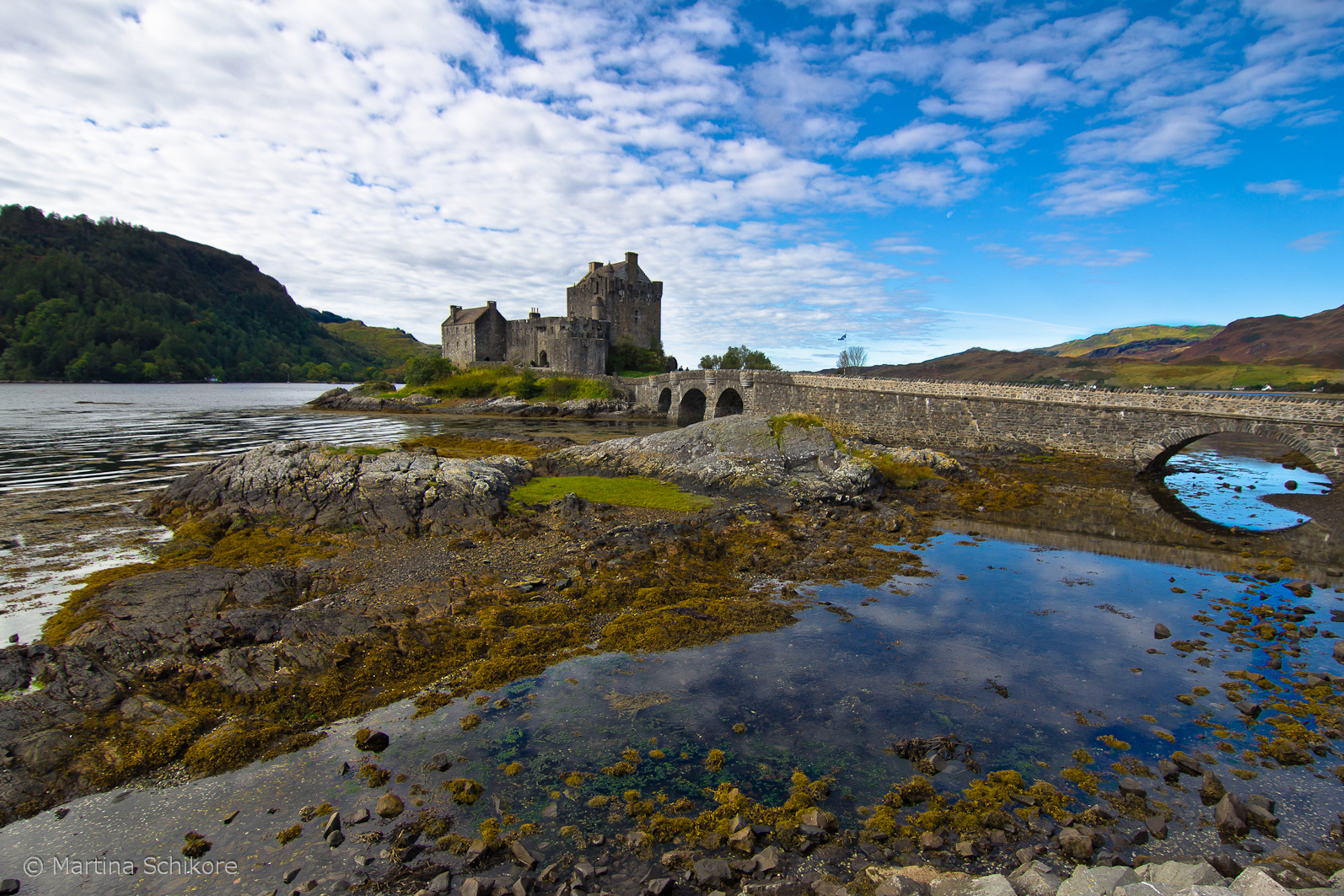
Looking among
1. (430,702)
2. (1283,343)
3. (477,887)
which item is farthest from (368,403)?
(1283,343)

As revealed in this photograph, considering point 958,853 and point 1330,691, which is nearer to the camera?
point 958,853

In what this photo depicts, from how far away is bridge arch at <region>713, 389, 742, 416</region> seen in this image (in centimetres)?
4697

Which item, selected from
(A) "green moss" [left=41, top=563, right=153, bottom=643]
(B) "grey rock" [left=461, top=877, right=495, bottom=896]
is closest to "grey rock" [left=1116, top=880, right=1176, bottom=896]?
(B) "grey rock" [left=461, top=877, right=495, bottom=896]

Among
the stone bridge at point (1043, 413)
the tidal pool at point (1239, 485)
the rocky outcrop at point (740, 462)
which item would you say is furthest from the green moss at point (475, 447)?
the tidal pool at point (1239, 485)

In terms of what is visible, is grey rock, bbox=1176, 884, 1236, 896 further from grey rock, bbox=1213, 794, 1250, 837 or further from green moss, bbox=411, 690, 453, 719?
green moss, bbox=411, 690, 453, 719

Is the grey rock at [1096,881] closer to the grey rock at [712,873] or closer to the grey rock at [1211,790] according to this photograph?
the grey rock at [1211,790]

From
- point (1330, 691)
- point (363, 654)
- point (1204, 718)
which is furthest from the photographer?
point (363, 654)

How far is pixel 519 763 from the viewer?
6.06 metres

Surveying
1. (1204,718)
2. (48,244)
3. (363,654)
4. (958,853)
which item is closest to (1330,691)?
(1204,718)

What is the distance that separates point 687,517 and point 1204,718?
11452 millimetres

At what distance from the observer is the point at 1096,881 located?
4.10 m

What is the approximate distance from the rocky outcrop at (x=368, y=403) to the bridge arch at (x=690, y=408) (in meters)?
31.4

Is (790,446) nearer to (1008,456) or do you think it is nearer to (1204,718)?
(1008,456)

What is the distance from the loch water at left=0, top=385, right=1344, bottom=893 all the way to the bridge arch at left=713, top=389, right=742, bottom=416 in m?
35.8
